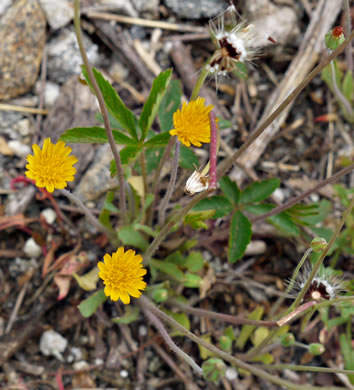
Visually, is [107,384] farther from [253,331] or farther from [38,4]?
[38,4]

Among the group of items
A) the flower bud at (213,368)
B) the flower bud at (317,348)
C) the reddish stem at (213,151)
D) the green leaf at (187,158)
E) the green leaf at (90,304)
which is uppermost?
the reddish stem at (213,151)

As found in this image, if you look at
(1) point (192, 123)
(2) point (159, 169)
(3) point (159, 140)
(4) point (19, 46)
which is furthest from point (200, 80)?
(4) point (19, 46)

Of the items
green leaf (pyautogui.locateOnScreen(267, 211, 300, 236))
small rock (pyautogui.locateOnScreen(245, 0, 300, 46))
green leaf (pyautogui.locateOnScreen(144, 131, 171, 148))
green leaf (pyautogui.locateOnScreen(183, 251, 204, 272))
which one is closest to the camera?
green leaf (pyautogui.locateOnScreen(144, 131, 171, 148))

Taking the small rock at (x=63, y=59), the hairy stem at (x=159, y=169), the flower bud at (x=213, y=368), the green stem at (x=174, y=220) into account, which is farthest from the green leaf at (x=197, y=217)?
the small rock at (x=63, y=59)

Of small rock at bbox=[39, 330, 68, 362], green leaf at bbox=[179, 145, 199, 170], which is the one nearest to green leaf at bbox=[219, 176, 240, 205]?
green leaf at bbox=[179, 145, 199, 170]

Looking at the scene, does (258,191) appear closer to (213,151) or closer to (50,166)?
(213,151)

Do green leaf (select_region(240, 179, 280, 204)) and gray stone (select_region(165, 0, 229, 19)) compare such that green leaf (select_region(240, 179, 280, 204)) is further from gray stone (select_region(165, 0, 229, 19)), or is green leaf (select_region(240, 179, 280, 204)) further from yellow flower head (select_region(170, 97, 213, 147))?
gray stone (select_region(165, 0, 229, 19))

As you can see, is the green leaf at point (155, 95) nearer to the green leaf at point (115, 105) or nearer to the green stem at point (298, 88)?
the green leaf at point (115, 105)
